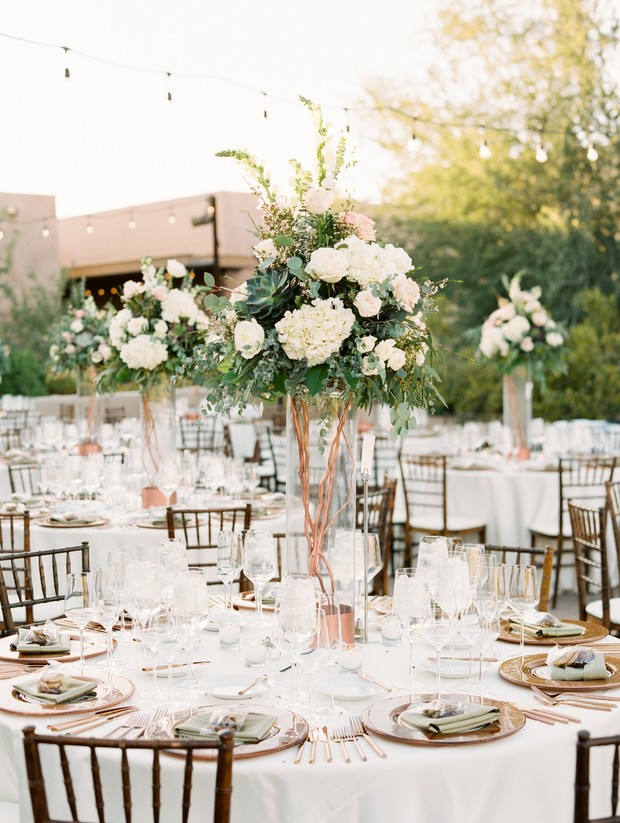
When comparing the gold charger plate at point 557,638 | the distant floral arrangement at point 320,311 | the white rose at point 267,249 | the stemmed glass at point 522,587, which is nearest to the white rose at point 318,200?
the distant floral arrangement at point 320,311

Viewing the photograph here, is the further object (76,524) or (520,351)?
(520,351)

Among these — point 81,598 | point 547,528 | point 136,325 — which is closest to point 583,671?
point 81,598

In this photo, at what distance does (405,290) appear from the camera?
305 cm

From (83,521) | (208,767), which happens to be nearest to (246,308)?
(208,767)

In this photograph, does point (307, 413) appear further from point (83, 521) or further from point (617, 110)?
point (617, 110)

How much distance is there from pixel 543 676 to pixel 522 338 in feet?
18.2

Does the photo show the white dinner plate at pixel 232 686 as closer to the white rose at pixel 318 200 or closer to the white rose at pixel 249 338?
the white rose at pixel 249 338

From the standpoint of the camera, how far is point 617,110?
1522 centimetres

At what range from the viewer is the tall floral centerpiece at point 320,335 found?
9.88 feet

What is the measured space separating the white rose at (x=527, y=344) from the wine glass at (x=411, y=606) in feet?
18.0

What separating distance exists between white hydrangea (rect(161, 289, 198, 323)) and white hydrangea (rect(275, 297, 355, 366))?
3.13 metres

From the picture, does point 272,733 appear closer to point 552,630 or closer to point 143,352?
point 552,630

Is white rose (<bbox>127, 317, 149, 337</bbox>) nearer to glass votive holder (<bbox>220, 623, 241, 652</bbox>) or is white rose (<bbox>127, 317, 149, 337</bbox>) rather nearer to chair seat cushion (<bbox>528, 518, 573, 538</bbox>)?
glass votive holder (<bbox>220, 623, 241, 652</bbox>)

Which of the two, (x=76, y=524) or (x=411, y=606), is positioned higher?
(x=411, y=606)
